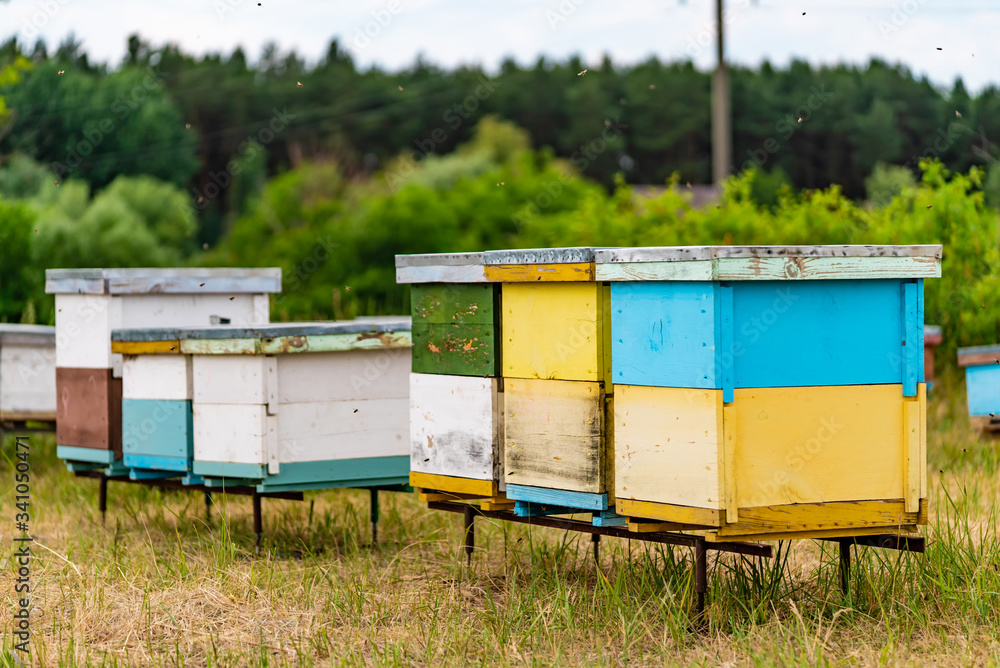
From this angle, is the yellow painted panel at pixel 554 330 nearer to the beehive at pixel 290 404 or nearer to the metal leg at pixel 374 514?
the beehive at pixel 290 404

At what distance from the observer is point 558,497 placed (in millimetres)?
4801

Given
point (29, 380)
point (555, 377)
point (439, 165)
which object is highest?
point (439, 165)

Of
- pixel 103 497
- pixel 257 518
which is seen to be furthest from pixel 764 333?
pixel 103 497

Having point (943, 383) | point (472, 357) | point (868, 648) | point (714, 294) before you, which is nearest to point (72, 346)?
point (472, 357)

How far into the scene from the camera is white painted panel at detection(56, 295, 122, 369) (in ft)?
23.3

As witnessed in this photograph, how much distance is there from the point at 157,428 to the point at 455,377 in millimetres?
2352

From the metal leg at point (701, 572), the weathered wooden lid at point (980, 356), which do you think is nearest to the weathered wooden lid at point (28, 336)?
the metal leg at point (701, 572)

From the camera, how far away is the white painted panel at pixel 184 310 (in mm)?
7258

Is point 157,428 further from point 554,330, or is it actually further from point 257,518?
point 554,330

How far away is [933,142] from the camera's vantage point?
12.3 meters

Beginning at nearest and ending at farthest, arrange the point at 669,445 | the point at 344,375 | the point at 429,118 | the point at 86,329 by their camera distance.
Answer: the point at 669,445 → the point at 344,375 → the point at 86,329 → the point at 429,118

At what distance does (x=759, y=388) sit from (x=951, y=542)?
175cm

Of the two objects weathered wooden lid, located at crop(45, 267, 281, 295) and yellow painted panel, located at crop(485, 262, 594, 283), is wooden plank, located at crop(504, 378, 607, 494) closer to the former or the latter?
yellow painted panel, located at crop(485, 262, 594, 283)

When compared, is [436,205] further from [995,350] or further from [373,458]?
[373,458]
